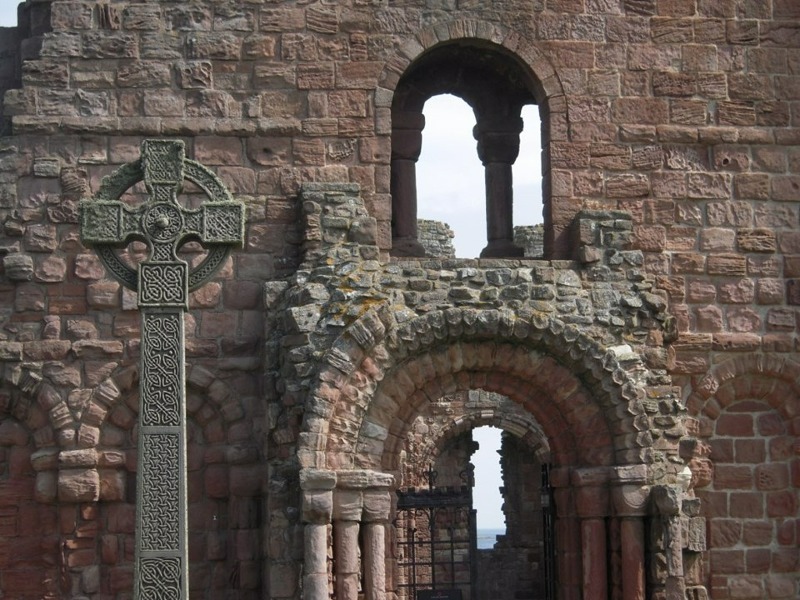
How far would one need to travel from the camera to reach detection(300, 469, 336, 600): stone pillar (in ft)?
38.2

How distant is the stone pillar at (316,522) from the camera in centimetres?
1163

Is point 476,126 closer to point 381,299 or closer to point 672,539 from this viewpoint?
point 381,299

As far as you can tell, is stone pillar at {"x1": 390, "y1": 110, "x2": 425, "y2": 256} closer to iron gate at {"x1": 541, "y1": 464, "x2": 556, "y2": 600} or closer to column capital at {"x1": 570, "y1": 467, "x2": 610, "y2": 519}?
iron gate at {"x1": 541, "y1": 464, "x2": 556, "y2": 600}

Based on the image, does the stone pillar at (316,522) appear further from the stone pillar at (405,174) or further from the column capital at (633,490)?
the stone pillar at (405,174)

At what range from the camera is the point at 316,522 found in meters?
11.7

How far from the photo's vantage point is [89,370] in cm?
1284

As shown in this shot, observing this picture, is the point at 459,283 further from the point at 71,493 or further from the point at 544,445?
the point at 544,445

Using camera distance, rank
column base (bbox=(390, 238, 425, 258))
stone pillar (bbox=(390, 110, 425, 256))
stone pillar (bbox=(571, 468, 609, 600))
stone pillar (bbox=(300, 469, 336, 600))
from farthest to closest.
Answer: stone pillar (bbox=(390, 110, 425, 256)) < column base (bbox=(390, 238, 425, 258)) < stone pillar (bbox=(571, 468, 609, 600)) < stone pillar (bbox=(300, 469, 336, 600))

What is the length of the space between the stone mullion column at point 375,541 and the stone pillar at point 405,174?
283 cm

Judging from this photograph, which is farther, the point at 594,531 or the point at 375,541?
the point at 594,531

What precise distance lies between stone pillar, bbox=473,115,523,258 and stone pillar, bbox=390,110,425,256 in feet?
2.16

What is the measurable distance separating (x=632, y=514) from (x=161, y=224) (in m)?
4.83

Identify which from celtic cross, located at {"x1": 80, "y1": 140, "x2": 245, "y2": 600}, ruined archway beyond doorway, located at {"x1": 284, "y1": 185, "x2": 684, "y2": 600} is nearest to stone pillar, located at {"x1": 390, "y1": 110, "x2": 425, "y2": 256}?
ruined archway beyond doorway, located at {"x1": 284, "y1": 185, "x2": 684, "y2": 600}

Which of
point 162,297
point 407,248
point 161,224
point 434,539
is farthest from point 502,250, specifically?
point 434,539
